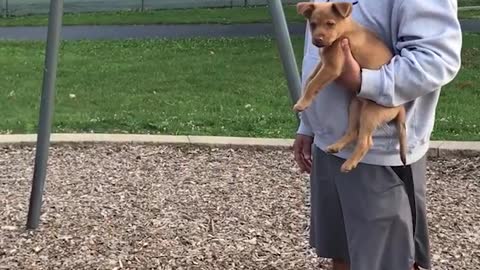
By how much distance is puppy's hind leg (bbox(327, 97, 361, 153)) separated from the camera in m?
2.01

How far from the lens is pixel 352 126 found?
2.02 m

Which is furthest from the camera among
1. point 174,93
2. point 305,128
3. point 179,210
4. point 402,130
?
point 174,93

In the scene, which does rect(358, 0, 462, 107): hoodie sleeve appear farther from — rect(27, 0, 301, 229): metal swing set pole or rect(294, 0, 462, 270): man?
rect(27, 0, 301, 229): metal swing set pole

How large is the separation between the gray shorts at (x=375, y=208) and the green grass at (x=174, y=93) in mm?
3810

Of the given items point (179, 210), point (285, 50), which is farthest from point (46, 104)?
point (285, 50)

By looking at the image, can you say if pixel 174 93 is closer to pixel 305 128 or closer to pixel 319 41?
pixel 305 128

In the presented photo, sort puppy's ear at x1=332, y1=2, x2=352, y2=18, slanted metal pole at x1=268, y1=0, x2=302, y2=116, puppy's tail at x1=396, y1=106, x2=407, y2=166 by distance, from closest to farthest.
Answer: puppy's ear at x1=332, y1=2, x2=352, y2=18
puppy's tail at x1=396, y1=106, x2=407, y2=166
slanted metal pole at x1=268, y1=0, x2=302, y2=116

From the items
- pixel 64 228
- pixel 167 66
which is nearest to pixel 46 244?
pixel 64 228

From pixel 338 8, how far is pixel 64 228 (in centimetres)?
257

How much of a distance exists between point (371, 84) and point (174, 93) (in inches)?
240

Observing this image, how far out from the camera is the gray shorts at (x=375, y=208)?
2117mm

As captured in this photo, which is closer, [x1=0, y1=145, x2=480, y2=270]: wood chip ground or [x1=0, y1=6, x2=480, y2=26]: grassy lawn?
[x1=0, y1=145, x2=480, y2=270]: wood chip ground

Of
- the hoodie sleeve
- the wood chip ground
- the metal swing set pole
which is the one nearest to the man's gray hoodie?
the hoodie sleeve

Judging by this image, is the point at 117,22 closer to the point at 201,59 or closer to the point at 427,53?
the point at 201,59
